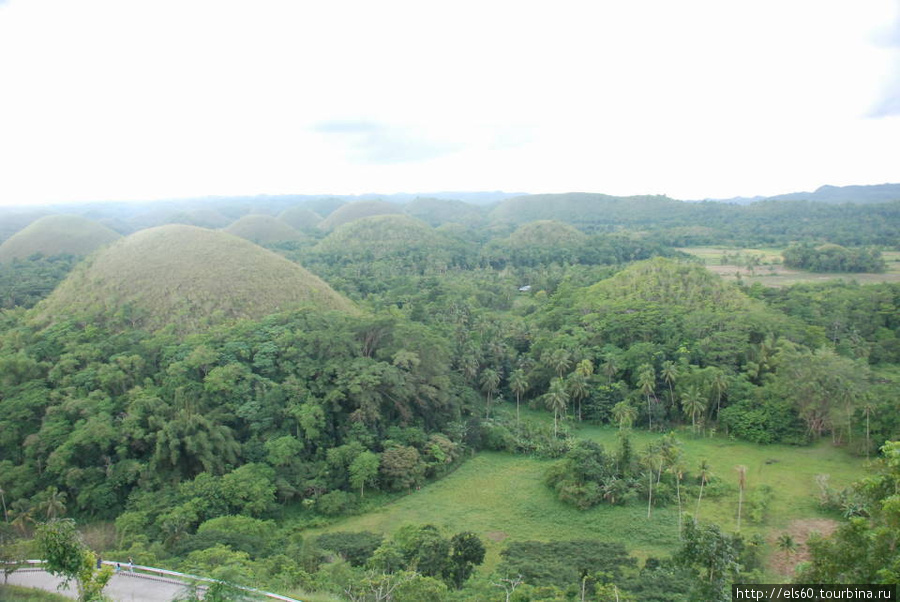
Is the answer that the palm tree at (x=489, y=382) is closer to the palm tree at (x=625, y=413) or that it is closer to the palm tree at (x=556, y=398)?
the palm tree at (x=556, y=398)

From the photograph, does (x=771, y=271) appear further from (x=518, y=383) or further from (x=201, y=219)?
(x=201, y=219)

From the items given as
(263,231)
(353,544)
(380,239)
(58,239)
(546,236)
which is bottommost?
(353,544)

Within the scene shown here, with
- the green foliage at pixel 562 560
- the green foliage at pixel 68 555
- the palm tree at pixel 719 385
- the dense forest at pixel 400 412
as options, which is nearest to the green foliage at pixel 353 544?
the dense forest at pixel 400 412

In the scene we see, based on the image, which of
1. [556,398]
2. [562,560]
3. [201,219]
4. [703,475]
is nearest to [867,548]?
[562,560]

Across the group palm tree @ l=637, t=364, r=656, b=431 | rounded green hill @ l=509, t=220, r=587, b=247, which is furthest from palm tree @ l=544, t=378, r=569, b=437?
rounded green hill @ l=509, t=220, r=587, b=247

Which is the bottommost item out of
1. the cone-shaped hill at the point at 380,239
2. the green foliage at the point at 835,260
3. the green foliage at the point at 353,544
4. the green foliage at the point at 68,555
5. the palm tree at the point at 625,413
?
the green foliage at the point at 353,544

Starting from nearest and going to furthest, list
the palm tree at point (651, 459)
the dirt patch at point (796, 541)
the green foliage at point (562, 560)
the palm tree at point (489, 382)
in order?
the green foliage at point (562, 560), the dirt patch at point (796, 541), the palm tree at point (651, 459), the palm tree at point (489, 382)
